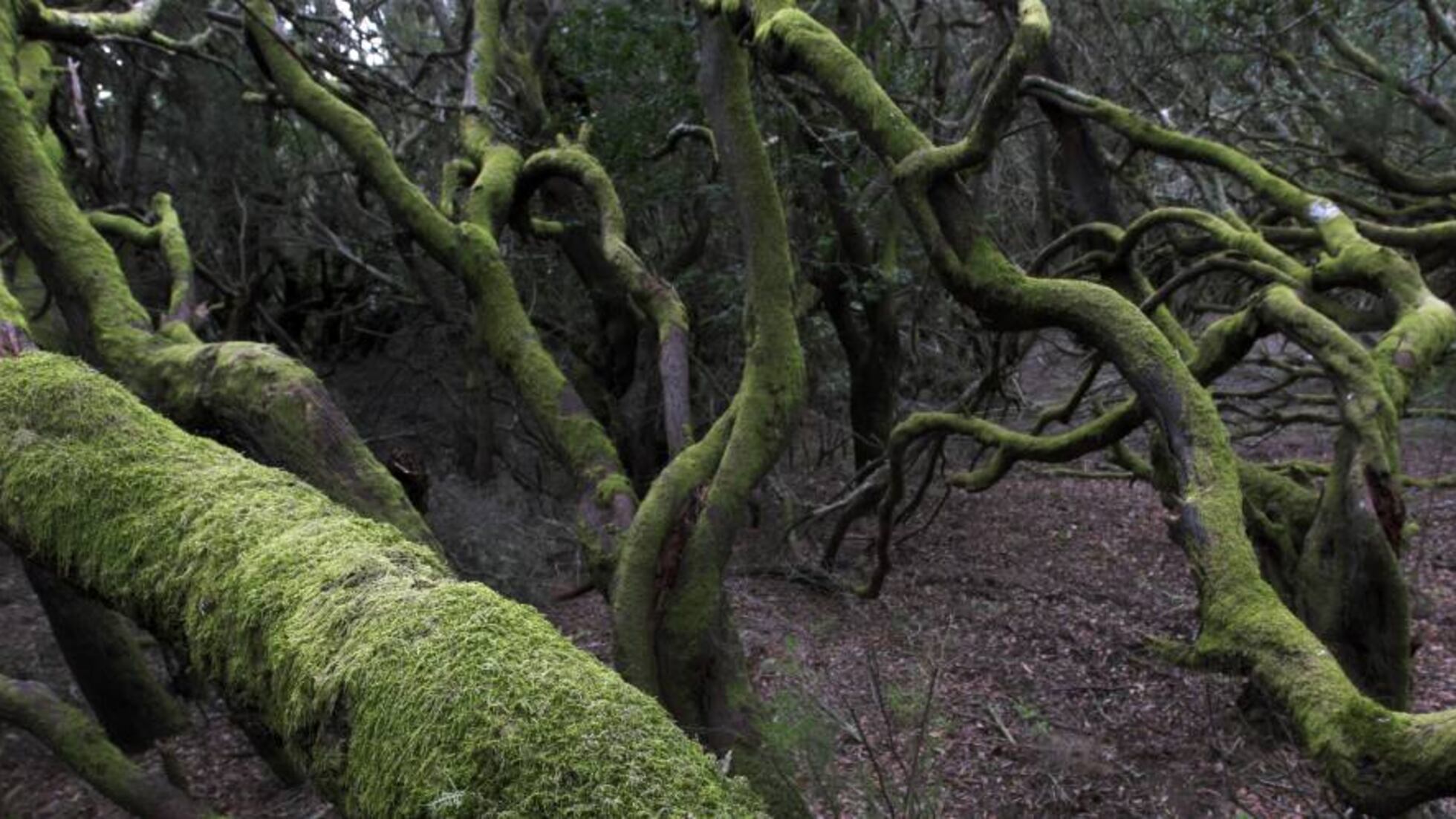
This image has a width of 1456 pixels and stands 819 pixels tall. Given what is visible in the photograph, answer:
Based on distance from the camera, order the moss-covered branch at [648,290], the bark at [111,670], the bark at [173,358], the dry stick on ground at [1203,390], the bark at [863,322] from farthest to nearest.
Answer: the bark at [863,322] → the bark at [111,670] → the moss-covered branch at [648,290] → the bark at [173,358] → the dry stick on ground at [1203,390]

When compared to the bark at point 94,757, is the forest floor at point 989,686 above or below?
above

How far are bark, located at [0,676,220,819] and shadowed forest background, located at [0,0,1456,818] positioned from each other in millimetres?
16

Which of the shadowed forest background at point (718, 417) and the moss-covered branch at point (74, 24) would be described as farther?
the moss-covered branch at point (74, 24)

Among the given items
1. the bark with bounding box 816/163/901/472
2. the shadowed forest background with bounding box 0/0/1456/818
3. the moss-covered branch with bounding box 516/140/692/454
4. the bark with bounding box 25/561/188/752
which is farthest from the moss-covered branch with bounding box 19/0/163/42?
the bark with bounding box 816/163/901/472

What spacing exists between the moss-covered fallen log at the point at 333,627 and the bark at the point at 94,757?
1.92 metres

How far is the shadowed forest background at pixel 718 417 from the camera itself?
149 centimetres

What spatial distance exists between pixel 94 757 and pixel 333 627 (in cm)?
266

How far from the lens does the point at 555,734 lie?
39.1 inches

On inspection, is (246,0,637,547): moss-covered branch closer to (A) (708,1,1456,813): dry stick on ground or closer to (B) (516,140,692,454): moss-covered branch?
(B) (516,140,692,454): moss-covered branch

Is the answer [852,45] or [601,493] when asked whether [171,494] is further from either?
[852,45]

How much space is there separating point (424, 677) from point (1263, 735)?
5413 millimetres

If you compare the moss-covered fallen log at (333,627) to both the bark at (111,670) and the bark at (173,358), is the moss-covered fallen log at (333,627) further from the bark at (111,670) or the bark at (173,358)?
the bark at (111,670)

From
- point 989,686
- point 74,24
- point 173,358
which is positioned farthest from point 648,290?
point 989,686

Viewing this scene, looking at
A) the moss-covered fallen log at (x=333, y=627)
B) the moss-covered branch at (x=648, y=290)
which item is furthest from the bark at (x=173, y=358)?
the moss-covered branch at (x=648, y=290)
